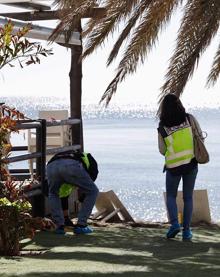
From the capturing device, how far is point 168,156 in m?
8.96

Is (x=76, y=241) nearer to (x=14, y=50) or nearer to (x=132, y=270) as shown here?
(x=132, y=270)

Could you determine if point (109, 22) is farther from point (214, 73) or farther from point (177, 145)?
point (214, 73)

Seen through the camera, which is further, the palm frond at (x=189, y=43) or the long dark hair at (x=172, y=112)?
the palm frond at (x=189, y=43)

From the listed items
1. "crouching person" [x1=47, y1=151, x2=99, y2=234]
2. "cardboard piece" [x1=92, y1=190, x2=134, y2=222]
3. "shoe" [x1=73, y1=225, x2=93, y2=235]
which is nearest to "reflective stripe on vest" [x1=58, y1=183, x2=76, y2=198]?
"crouching person" [x1=47, y1=151, x2=99, y2=234]

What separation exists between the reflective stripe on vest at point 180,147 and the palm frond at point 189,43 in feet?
4.66

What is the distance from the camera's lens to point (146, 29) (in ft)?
33.3

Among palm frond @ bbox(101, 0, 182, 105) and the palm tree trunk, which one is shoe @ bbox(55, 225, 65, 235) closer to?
palm frond @ bbox(101, 0, 182, 105)

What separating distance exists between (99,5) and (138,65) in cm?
103

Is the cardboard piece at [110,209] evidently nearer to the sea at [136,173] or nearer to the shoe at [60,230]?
the sea at [136,173]

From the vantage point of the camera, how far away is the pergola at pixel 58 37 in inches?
480

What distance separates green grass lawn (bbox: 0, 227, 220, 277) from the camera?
646 centimetres

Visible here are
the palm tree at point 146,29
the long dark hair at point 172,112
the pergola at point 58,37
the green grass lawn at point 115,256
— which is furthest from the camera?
the pergola at point 58,37

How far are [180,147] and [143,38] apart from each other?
6.38 ft

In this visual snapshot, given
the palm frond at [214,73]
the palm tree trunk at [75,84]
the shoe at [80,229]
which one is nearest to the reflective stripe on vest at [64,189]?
the shoe at [80,229]
